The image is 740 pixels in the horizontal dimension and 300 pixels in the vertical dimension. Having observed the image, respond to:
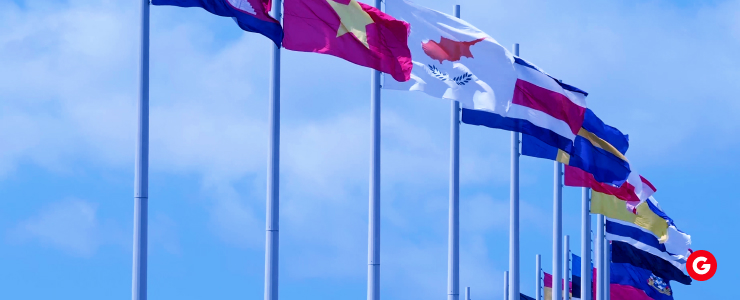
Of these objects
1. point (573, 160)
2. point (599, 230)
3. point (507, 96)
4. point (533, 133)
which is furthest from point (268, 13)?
point (599, 230)

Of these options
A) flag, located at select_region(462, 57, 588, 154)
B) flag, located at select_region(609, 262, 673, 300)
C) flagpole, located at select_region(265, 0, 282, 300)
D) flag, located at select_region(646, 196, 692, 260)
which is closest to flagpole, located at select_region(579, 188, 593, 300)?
flag, located at select_region(646, 196, 692, 260)

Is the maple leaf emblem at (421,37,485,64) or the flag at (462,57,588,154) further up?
the maple leaf emblem at (421,37,485,64)

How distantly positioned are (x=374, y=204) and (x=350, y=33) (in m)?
2.91

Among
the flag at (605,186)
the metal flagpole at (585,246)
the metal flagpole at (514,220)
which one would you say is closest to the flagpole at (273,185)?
the metal flagpole at (514,220)

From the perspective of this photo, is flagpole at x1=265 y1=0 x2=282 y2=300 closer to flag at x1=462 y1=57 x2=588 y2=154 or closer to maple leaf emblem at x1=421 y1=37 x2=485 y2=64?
maple leaf emblem at x1=421 y1=37 x2=485 y2=64

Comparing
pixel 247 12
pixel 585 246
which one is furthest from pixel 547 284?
pixel 247 12

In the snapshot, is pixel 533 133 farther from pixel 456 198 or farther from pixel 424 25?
pixel 424 25

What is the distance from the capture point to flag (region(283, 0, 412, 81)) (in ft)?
57.7

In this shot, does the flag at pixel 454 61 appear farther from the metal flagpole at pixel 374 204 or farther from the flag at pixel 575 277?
the flag at pixel 575 277

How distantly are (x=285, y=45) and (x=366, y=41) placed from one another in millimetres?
1531

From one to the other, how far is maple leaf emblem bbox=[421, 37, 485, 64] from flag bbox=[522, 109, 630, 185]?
19.2ft

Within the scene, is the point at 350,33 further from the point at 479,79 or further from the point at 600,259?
the point at 600,259

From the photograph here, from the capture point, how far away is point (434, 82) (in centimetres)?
2069

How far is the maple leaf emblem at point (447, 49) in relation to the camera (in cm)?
2081
